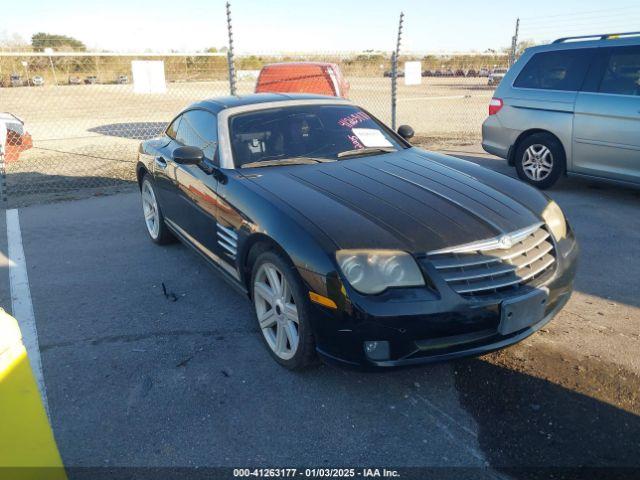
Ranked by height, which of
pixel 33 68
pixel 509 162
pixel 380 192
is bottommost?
pixel 509 162

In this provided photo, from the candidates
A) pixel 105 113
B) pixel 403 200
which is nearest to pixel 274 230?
pixel 403 200

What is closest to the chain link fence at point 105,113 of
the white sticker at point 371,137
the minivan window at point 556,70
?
the minivan window at point 556,70

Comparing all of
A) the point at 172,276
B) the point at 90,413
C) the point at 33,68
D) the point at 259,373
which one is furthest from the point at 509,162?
the point at 33,68

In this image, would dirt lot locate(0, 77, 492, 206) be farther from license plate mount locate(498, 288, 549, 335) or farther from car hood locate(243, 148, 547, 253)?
license plate mount locate(498, 288, 549, 335)

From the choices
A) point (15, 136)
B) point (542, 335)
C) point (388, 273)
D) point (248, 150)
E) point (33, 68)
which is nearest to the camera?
point (388, 273)

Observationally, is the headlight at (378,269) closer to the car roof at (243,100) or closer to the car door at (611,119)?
the car roof at (243,100)

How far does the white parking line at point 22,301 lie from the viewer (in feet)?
10.5

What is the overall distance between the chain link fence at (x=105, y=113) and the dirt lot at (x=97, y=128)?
19 mm

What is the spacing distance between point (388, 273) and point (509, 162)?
5404mm

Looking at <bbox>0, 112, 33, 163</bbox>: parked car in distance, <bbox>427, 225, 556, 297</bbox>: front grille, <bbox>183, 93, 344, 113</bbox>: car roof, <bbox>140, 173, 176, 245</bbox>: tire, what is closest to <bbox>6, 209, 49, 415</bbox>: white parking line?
<bbox>140, 173, 176, 245</bbox>: tire

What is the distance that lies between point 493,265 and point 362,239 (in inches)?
27.2

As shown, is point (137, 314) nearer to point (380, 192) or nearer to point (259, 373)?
point (259, 373)

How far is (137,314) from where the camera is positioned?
382cm

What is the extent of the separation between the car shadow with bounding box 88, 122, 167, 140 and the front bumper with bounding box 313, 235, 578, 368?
11.1 metres
